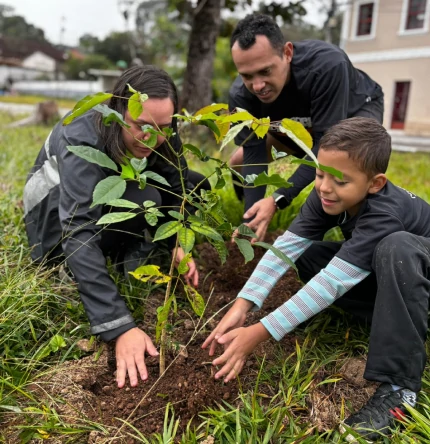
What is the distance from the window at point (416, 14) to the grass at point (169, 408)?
13.6m

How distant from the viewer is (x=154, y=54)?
22.3 metres

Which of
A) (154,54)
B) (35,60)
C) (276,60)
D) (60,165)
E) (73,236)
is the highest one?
(276,60)

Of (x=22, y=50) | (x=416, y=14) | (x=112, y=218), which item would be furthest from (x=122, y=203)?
(x=22, y=50)

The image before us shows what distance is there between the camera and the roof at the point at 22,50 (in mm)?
45175

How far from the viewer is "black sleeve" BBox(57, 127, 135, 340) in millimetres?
1457

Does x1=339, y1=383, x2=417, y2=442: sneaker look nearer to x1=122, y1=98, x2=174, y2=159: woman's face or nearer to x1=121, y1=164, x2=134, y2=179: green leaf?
x1=121, y1=164, x2=134, y2=179: green leaf

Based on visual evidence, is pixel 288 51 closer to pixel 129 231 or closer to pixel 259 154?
pixel 259 154

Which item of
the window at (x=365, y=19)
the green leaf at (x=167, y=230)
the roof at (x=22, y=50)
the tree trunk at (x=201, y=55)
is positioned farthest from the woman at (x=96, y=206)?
the roof at (x=22, y=50)

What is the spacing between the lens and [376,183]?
1464 mm

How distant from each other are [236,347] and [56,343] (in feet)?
1.98

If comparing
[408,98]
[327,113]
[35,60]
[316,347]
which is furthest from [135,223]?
[35,60]

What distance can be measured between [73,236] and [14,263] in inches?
16.9

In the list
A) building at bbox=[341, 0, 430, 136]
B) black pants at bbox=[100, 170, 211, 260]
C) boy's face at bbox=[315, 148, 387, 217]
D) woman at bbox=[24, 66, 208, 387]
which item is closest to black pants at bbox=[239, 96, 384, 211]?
black pants at bbox=[100, 170, 211, 260]

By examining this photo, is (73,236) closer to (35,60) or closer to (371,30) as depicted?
(371,30)
